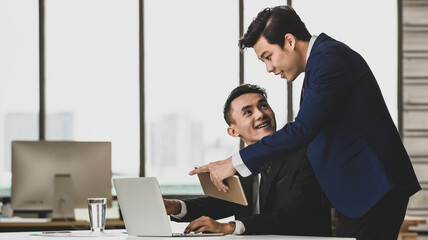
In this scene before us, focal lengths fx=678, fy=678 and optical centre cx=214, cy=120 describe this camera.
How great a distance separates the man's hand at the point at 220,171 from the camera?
1.97m

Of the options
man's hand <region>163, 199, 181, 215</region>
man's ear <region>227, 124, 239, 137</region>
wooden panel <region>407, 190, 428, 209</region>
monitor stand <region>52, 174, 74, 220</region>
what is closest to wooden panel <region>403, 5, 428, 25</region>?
wooden panel <region>407, 190, 428, 209</region>

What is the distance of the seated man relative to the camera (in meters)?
2.09

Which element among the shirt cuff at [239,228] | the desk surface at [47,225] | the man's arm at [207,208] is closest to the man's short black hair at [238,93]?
the man's arm at [207,208]

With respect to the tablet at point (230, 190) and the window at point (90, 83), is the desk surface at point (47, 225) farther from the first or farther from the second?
the tablet at point (230, 190)

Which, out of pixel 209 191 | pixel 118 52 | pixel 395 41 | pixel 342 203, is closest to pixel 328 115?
pixel 342 203

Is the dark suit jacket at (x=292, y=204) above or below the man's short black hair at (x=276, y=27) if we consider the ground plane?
below

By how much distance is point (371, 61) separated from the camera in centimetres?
626

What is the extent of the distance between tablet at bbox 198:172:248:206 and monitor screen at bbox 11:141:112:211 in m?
1.80

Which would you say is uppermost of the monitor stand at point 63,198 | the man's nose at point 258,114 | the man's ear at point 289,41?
the man's ear at point 289,41

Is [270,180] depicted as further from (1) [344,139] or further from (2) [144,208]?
(2) [144,208]

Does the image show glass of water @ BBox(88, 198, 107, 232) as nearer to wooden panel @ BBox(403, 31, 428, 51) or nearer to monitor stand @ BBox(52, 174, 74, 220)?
monitor stand @ BBox(52, 174, 74, 220)

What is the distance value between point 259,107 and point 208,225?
80cm

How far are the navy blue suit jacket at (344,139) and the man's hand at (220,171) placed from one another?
59 millimetres

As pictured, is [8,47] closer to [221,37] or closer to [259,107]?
[221,37]
